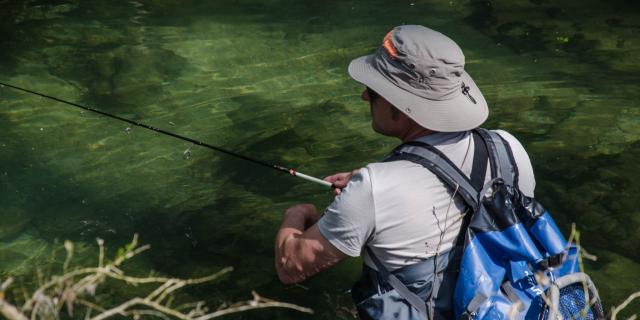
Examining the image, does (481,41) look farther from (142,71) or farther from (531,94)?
(142,71)

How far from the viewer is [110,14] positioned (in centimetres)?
858

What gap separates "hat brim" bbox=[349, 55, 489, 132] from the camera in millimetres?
2740

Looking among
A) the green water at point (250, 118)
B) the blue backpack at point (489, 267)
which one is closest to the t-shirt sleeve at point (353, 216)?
the blue backpack at point (489, 267)

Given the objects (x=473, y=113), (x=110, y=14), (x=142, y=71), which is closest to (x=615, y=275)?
(x=473, y=113)

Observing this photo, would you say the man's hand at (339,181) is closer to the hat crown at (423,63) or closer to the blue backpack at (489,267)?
the blue backpack at (489,267)

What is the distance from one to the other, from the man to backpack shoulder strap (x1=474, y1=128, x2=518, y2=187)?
0.06 meters

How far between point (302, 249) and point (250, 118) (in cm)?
359

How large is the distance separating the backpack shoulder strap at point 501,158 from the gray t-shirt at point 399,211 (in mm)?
71

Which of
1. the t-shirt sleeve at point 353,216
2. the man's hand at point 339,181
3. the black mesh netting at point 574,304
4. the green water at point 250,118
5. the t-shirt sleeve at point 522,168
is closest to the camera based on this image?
the t-shirt sleeve at point 353,216

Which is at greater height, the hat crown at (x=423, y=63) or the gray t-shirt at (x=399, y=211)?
the hat crown at (x=423, y=63)

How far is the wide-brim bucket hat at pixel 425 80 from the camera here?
108 inches

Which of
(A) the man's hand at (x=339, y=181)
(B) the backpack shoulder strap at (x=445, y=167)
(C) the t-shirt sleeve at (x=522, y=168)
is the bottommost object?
(A) the man's hand at (x=339, y=181)

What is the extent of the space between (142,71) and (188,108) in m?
0.92

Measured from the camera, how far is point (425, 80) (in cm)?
278
